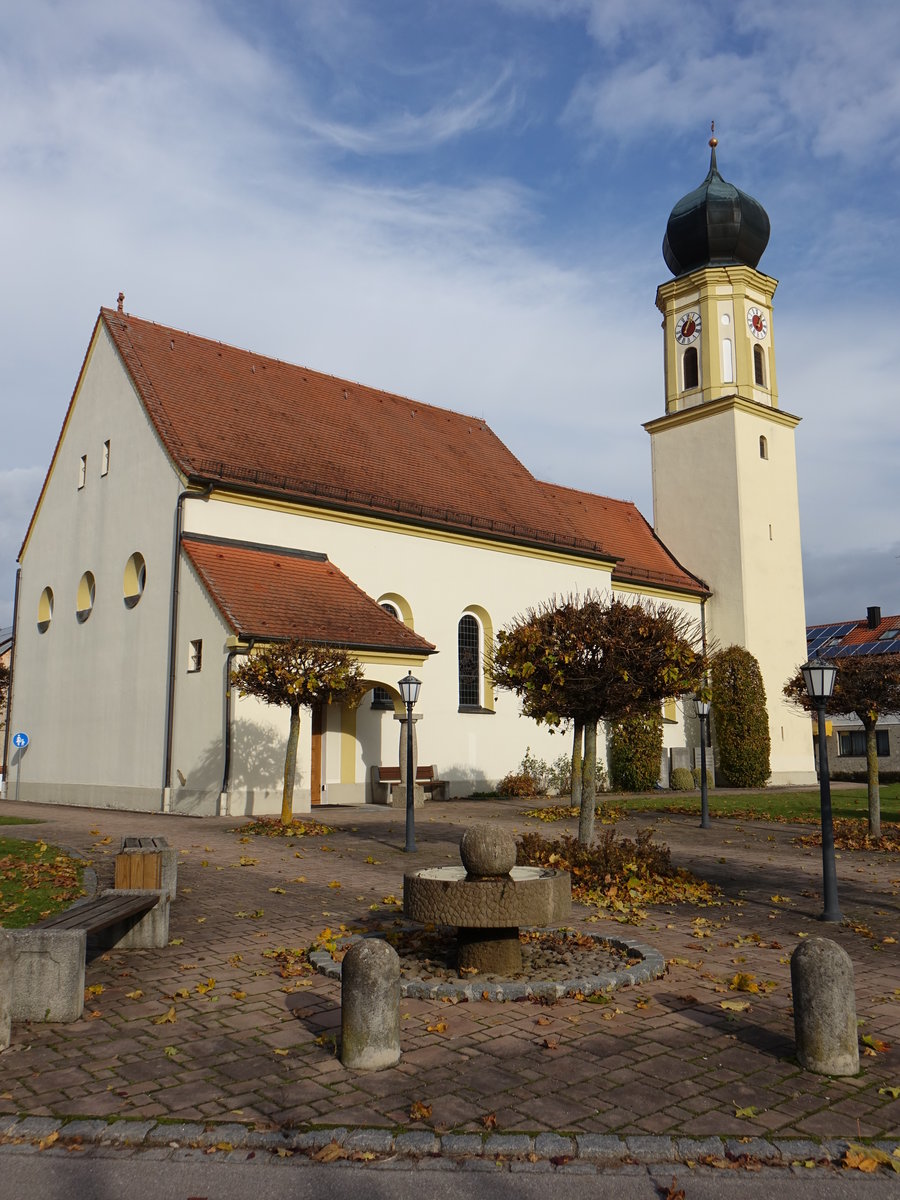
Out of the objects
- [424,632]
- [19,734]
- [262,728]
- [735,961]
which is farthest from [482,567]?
[735,961]

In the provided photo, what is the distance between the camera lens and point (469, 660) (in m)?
26.6

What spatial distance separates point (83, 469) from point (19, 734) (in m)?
7.35

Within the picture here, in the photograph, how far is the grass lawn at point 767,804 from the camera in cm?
2009

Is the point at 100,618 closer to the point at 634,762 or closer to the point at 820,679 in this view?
the point at 634,762

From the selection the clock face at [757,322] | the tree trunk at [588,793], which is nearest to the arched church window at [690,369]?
the clock face at [757,322]

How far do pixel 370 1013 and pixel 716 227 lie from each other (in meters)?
34.3

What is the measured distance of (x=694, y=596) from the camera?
113 ft

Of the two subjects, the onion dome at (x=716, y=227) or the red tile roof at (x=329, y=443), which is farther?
the onion dome at (x=716, y=227)

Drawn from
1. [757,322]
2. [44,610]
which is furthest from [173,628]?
[757,322]

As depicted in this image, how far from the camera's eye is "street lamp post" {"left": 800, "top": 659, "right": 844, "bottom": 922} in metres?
9.22

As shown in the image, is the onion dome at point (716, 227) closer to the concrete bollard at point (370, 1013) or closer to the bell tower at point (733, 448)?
the bell tower at point (733, 448)

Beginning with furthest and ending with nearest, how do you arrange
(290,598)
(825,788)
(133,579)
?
(133,579) → (290,598) → (825,788)

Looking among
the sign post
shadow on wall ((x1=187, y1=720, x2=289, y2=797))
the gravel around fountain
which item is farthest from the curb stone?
the sign post

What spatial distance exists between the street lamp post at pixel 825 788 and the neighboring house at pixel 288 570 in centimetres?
1101
